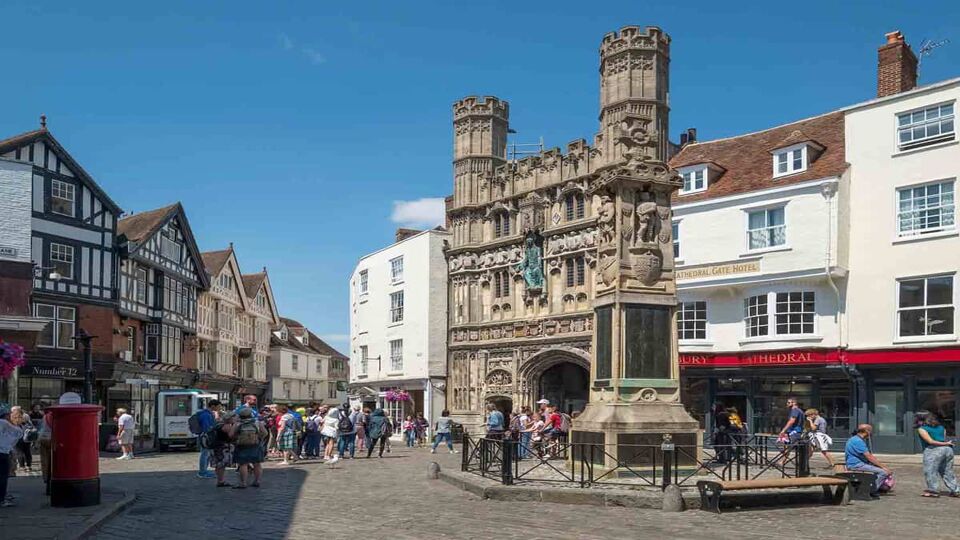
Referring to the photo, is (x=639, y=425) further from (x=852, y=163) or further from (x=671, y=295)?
(x=852, y=163)

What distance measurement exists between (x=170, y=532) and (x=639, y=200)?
990cm

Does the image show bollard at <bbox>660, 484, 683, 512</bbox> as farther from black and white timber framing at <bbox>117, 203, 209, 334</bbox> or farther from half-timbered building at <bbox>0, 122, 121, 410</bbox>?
black and white timber framing at <bbox>117, 203, 209, 334</bbox>

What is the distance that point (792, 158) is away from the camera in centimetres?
3152

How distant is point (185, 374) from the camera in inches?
1887

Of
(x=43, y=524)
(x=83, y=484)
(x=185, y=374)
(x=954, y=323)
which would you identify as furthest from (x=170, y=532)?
(x=185, y=374)

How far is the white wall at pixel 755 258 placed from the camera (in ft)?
97.0

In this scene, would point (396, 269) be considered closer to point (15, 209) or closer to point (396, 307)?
point (396, 307)

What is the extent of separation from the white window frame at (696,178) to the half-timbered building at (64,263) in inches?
876

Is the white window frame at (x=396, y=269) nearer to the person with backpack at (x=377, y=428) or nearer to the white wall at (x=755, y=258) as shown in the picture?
the white wall at (x=755, y=258)

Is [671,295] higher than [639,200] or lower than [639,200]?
lower

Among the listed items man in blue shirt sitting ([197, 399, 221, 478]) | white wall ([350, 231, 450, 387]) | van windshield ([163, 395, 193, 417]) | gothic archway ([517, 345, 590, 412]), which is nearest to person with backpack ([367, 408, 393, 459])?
man in blue shirt sitting ([197, 399, 221, 478])

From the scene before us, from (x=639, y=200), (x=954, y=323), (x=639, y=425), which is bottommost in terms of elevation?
(x=639, y=425)

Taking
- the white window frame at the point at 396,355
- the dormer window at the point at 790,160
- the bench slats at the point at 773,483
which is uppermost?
the dormer window at the point at 790,160

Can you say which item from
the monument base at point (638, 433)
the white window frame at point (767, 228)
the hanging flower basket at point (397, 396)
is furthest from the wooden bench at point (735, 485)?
the hanging flower basket at point (397, 396)
